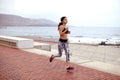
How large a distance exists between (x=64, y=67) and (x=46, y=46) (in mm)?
5790

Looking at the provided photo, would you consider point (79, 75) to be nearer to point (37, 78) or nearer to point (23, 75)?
point (37, 78)

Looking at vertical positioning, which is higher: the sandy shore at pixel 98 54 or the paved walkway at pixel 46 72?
the paved walkway at pixel 46 72

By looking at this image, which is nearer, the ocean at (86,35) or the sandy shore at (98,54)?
the sandy shore at (98,54)

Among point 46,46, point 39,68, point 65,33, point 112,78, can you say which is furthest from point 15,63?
point 46,46

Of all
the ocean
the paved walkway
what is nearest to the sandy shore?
the paved walkway

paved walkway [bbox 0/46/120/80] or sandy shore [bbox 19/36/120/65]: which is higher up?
paved walkway [bbox 0/46/120/80]

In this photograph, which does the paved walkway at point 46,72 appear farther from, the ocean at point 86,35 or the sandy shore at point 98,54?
the ocean at point 86,35

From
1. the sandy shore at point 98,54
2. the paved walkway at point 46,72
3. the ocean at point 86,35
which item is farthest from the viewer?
the ocean at point 86,35

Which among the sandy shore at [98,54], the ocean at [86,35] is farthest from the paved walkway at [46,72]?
the ocean at [86,35]

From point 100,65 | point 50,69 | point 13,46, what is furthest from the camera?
point 13,46

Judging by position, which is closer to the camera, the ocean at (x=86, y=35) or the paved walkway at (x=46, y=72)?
the paved walkway at (x=46, y=72)

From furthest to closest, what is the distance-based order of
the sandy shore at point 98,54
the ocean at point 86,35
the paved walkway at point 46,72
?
the ocean at point 86,35 → the sandy shore at point 98,54 → the paved walkway at point 46,72

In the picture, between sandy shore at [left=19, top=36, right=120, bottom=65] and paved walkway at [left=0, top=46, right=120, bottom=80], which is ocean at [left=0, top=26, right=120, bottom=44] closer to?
sandy shore at [left=19, top=36, right=120, bottom=65]

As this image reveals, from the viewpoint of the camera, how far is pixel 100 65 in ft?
25.3
